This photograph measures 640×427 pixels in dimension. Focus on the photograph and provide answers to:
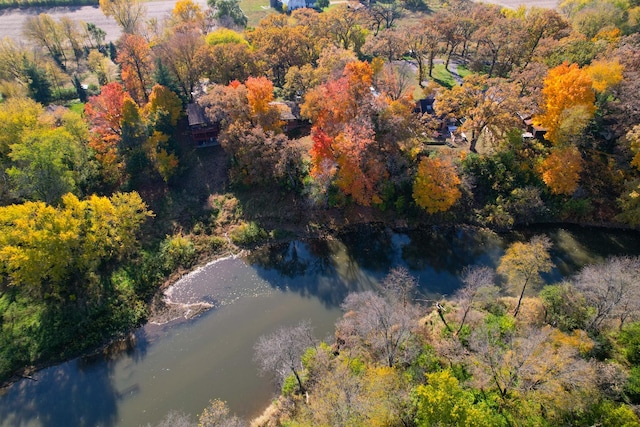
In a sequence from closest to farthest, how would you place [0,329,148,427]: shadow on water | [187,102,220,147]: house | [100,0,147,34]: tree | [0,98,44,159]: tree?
1. [0,329,148,427]: shadow on water
2. [0,98,44,159]: tree
3. [187,102,220,147]: house
4. [100,0,147,34]: tree

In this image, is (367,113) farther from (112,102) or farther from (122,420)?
(122,420)

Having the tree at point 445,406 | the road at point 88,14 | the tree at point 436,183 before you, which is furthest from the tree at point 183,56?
the tree at point 445,406

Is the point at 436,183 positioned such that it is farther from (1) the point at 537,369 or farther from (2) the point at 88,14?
(2) the point at 88,14

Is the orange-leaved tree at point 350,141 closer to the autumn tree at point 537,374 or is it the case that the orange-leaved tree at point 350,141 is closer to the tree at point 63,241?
the tree at point 63,241

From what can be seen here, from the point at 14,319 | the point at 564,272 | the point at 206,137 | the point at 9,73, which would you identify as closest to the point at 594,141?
the point at 564,272

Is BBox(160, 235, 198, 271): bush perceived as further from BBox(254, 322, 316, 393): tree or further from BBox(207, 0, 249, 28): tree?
BBox(207, 0, 249, 28): tree

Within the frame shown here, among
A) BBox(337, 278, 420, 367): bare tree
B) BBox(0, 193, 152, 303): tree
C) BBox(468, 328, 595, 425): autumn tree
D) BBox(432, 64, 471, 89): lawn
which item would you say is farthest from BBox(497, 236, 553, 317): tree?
BBox(432, 64, 471, 89): lawn

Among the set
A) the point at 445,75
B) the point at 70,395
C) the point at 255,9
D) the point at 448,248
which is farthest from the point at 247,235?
the point at 255,9
